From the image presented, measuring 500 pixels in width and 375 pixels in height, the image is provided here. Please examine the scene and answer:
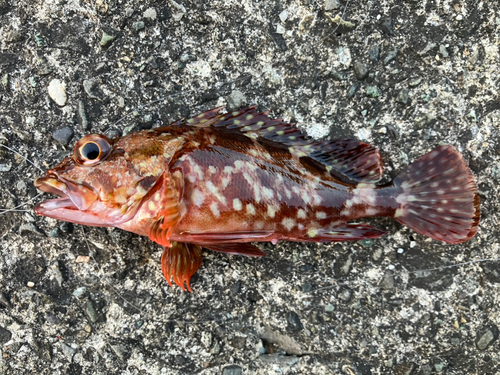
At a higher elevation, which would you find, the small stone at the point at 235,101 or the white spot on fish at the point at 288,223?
the small stone at the point at 235,101

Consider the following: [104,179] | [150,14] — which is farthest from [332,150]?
[150,14]

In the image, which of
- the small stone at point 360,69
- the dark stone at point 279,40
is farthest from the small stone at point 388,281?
the dark stone at point 279,40

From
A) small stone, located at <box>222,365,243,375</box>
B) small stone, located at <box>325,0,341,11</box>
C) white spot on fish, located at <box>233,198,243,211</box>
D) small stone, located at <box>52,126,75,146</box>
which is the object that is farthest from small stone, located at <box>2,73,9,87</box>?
small stone, located at <box>222,365,243,375</box>

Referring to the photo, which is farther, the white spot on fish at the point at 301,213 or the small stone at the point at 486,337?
the small stone at the point at 486,337

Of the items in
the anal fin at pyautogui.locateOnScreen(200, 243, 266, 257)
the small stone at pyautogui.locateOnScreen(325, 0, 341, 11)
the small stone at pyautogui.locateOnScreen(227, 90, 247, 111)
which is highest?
the small stone at pyautogui.locateOnScreen(325, 0, 341, 11)

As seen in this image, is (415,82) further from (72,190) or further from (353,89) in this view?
(72,190)

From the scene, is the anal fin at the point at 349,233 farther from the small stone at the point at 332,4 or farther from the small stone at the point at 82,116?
the small stone at the point at 82,116

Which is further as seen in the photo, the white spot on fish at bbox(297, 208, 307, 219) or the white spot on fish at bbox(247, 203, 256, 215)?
the white spot on fish at bbox(297, 208, 307, 219)

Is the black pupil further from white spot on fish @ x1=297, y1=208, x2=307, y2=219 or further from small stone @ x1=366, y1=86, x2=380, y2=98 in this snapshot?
small stone @ x1=366, y1=86, x2=380, y2=98
